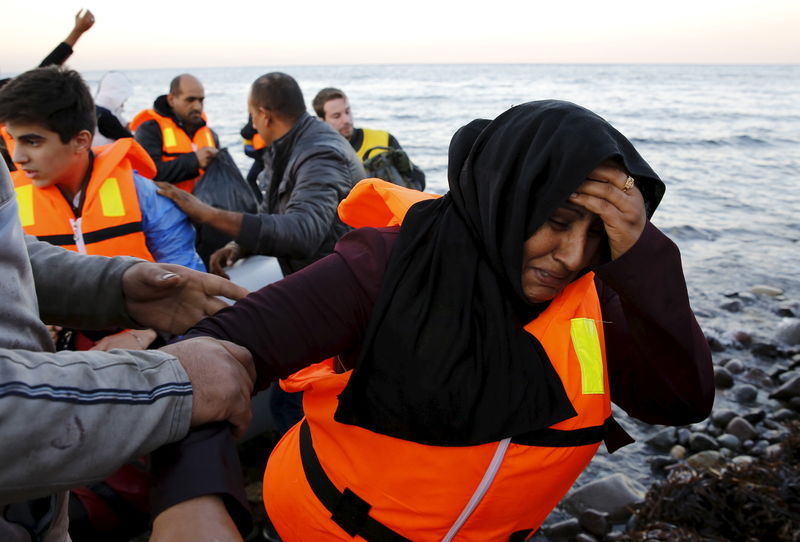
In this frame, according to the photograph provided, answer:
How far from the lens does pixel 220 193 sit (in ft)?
16.5

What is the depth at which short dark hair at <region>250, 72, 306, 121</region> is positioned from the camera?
3.86m

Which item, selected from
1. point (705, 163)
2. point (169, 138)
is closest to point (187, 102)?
point (169, 138)

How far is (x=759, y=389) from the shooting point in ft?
19.9

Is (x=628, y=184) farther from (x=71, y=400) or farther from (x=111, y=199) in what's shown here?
(x=111, y=199)

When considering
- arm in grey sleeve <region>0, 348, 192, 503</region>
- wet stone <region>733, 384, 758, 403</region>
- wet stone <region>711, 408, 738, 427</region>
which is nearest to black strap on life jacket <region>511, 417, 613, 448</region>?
arm in grey sleeve <region>0, 348, 192, 503</region>

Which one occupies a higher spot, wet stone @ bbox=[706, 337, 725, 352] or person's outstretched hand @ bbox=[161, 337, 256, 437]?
person's outstretched hand @ bbox=[161, 337, 256, 437]

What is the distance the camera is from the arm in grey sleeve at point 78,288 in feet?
5.56

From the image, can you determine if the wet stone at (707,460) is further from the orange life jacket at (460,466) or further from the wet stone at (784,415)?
the orange life jacket at (460,466)

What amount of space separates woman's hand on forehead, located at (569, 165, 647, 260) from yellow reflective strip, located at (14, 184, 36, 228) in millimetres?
2863

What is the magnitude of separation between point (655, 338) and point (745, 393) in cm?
494

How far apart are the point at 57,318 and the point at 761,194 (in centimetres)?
1569

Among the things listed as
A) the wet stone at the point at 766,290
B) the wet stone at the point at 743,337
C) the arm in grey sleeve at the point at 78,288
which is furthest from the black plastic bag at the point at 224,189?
the wet stone at the point at 766,290

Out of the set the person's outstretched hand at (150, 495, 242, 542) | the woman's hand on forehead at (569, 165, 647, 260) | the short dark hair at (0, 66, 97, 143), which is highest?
the short dark hair at (0, 66, 97, 143)

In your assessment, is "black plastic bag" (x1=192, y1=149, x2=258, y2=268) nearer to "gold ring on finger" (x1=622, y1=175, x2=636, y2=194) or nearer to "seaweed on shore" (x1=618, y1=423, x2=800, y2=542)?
"seaweed on shore" (x1=618, y1=423, x2=800, y2=542)
